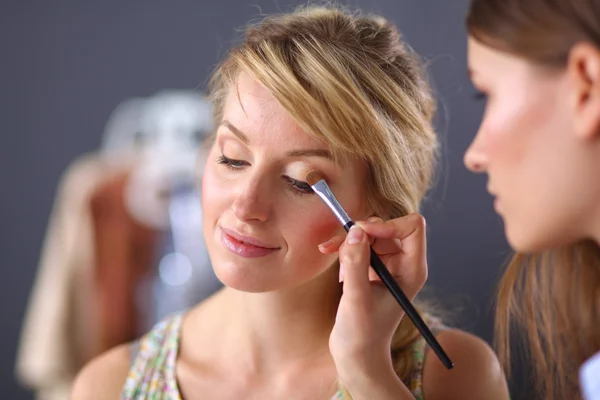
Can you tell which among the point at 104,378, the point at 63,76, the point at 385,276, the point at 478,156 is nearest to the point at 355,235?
the point at 385,276

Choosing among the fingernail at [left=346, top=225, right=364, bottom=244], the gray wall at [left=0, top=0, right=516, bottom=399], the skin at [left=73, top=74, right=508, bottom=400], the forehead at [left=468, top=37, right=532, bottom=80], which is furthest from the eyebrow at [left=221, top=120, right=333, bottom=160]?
the gray wall at [left=0, top=0, right=516, bottom=399]

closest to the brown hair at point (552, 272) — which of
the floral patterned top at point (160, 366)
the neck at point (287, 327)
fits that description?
the floral patterned top at point (160, 366)

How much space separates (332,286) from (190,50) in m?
0.95

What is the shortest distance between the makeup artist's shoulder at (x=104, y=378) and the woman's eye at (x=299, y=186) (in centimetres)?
35

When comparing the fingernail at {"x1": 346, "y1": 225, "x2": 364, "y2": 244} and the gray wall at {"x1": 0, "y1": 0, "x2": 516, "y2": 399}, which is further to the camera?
the gray wall at {"x1": 0, "y1": 0, "x2": 516, "y2": 399}

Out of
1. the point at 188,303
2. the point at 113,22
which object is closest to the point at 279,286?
the point at 188,303

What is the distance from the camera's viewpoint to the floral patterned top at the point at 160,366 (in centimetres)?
95

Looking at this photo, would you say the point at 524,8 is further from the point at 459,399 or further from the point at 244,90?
the point at 459,399

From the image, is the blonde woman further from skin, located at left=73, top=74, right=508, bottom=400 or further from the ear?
the ear

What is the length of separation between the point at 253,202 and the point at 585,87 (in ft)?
1.20

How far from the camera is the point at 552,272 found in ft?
2.60

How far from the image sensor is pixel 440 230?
4.42 ft

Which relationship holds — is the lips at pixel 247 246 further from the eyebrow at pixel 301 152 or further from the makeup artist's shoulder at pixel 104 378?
the makeup artist's shoulder at pixel 104 378

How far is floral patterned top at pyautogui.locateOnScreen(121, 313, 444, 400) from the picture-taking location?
0.95 m
